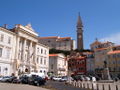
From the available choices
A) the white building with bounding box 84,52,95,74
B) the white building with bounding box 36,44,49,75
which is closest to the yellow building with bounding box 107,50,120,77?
the white building with bounding box 84,52,95,74

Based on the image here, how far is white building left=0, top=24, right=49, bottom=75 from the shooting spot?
164 ft

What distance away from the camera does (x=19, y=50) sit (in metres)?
56.5

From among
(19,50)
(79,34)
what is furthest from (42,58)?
(79,34)

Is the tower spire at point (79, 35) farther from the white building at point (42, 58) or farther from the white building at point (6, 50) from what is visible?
the white building at point (6, 50)

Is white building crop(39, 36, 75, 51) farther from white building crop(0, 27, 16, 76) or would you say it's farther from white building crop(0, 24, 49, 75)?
white building crop(0, 27, 16, 76)

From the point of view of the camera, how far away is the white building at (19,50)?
50.1m

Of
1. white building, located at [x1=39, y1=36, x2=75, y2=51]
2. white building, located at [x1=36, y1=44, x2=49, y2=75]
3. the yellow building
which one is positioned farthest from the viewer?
white building, located at [x1=39, y1=36, x2=75, y2=51]

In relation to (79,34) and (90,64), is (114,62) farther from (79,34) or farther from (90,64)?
(79,34)

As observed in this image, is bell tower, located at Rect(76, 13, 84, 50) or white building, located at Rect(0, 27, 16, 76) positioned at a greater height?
bell tower, located at Rect(76, 13, 84, 50)

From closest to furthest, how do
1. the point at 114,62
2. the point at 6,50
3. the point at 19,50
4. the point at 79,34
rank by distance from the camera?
the point at 6,50
the point at 19,50
the point at 114,62
the point at 79,34

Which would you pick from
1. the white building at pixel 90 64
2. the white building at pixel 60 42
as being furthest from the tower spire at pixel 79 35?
the white building at pixel 90 64

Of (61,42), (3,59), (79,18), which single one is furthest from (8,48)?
(79,18)

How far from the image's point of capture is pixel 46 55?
73.9 meters

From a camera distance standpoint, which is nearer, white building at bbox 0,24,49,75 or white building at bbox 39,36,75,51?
white building at bbox 0,24,49,75
